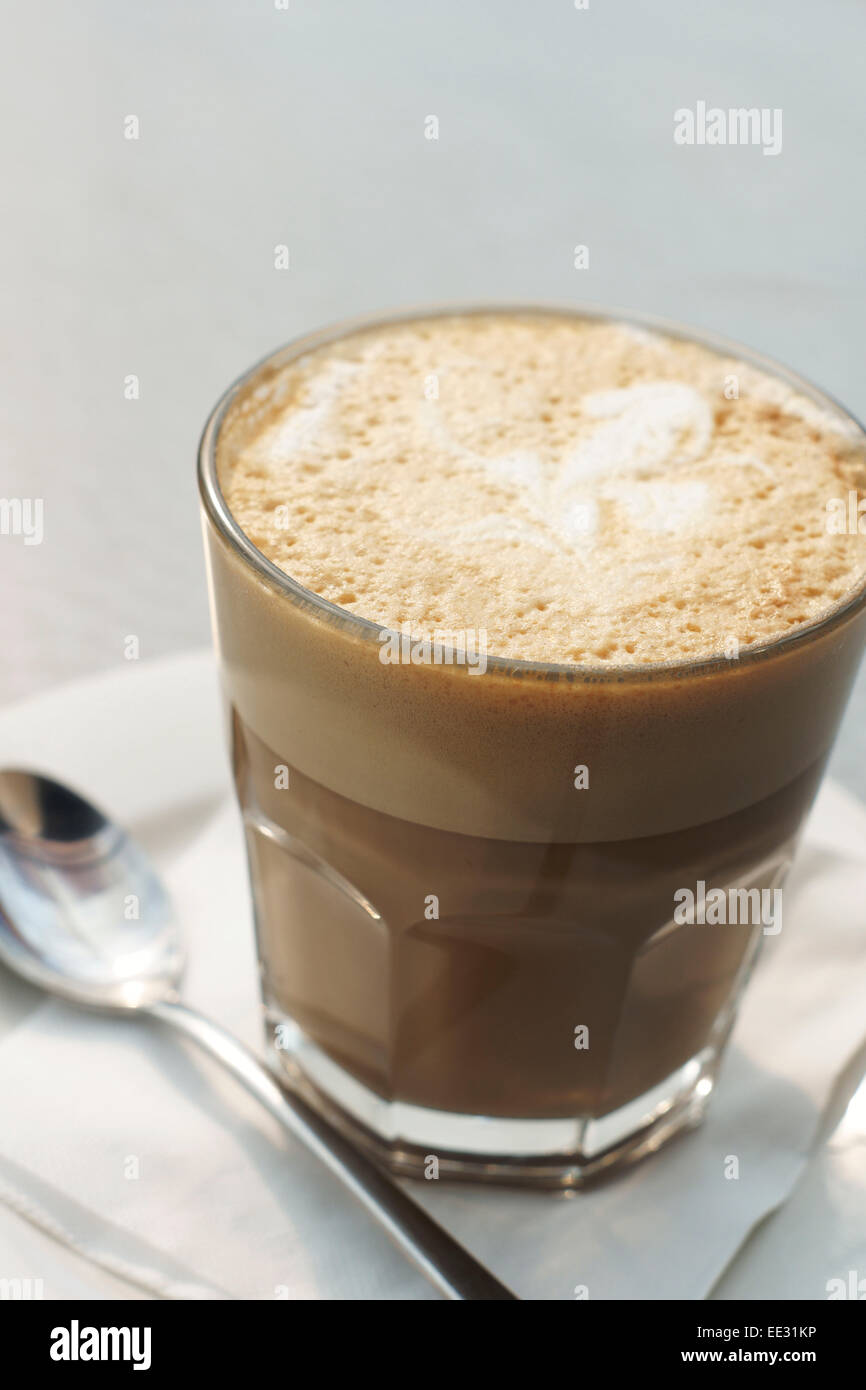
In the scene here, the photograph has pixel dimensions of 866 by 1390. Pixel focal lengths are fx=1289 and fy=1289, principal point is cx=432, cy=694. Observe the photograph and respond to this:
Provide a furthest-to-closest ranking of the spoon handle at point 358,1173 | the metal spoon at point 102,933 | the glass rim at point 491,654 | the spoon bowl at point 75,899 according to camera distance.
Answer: the spoon bowl at point 75,899
the metal spoon at point 102,933
the spoon handle at point 358,1173
the glass rim at point 491,654

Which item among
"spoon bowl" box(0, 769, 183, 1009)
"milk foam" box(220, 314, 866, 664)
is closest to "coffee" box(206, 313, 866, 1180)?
"milk foam" box(220, 314, 866, 664)

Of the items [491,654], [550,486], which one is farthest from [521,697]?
[550,486]

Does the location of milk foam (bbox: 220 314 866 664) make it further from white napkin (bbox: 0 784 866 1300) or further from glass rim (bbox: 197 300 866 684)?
white napkin (bbox: 0 784 866 1300)

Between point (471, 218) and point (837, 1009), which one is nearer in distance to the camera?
point (837, 1009)

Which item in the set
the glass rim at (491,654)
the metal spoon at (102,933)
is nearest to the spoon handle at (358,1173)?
the metal spoon at (102,933)

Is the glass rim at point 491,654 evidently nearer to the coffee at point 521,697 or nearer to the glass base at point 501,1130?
the coffee at point 521,697

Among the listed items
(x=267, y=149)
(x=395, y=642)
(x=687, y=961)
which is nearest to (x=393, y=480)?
(x=395, y=642)

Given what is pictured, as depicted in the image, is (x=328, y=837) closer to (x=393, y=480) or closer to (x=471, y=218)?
(x=393, y=480)
